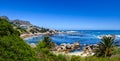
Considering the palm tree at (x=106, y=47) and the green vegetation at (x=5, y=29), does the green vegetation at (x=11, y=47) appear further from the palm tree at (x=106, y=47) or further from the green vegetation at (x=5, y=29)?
the palm tree at (x=106, y=47)

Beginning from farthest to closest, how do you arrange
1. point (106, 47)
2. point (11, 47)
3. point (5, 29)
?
point (106, 47) < point (5, 29) < point (11, 47)

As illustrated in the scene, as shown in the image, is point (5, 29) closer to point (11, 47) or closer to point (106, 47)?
point (11, 47)

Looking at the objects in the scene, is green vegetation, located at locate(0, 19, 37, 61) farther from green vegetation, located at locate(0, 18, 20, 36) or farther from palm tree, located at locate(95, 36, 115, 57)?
palm tree, located at locate(95, 36, 115, 57)

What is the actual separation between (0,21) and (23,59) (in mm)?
3172

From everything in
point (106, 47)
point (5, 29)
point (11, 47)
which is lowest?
point (106, 47)

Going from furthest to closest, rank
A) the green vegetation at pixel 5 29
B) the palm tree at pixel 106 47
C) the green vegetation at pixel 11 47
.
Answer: the palm tree at pixel 106 47 → the green vegetation at pixel 5 29 → the green vegetation at pixel 11 47

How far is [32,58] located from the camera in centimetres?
1330

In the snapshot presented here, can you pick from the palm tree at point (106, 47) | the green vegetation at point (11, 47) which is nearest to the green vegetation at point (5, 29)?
the green vegetation at point (11, 47)

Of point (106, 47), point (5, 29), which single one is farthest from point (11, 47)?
point (106, 47)

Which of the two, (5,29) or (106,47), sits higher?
(5,29)

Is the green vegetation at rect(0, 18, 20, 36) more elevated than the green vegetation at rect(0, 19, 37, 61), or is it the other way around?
the green vegetation at rect(0, 18, 20, 36)

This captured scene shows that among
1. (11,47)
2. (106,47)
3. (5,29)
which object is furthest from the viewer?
(106,47)

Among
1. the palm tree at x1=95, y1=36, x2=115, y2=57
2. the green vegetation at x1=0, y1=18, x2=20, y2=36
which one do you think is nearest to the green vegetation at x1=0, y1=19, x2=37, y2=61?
the green vegetation at x1=0, y1=18, x2=20, y2=36

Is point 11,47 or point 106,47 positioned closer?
point 11,47
